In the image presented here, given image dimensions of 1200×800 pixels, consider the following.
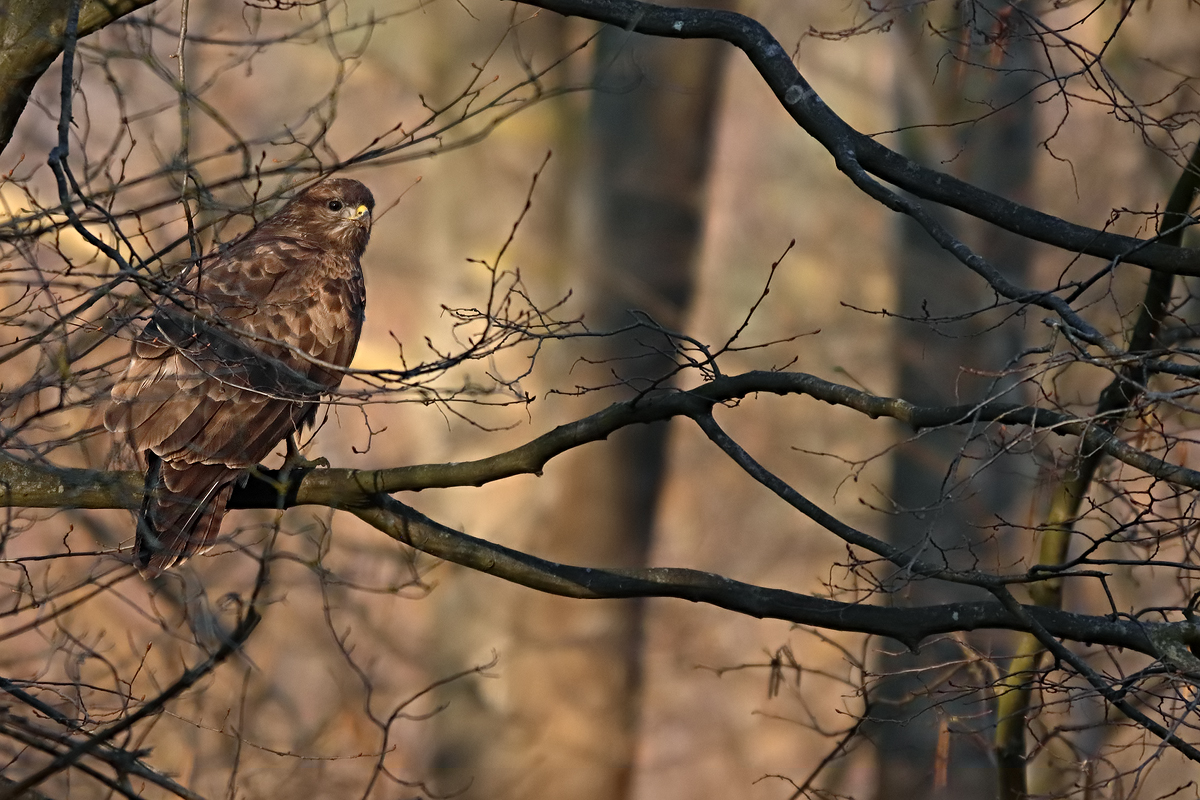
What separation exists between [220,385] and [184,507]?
0.45 metres

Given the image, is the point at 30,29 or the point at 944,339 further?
the point at 944,339

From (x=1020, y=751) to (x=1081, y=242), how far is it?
7.64ft

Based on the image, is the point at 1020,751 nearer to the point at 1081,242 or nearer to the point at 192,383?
the point at 1081,242

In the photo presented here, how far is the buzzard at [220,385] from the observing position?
416 centimetres

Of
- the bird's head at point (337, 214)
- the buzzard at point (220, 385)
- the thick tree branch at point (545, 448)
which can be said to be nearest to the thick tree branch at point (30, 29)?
the buzzard at point (220, 385)

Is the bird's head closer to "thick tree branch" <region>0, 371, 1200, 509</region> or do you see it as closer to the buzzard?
the buzzard

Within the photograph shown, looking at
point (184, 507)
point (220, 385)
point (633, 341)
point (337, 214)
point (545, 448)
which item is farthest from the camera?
point (633, 341)

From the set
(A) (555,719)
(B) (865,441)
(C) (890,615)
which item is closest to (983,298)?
(B) (865,441)

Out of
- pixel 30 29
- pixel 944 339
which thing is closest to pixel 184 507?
pixel 30 29

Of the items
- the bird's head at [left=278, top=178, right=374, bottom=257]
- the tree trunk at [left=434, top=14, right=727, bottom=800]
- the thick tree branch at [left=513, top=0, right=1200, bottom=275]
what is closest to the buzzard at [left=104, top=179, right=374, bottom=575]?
the bird's head at [left=278, top=178, right=374, bottom=257]

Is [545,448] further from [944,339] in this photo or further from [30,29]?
[944,339]

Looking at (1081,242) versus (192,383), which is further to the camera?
(192,383)

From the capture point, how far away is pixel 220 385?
4.54 m

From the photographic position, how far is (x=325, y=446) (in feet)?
40.8
